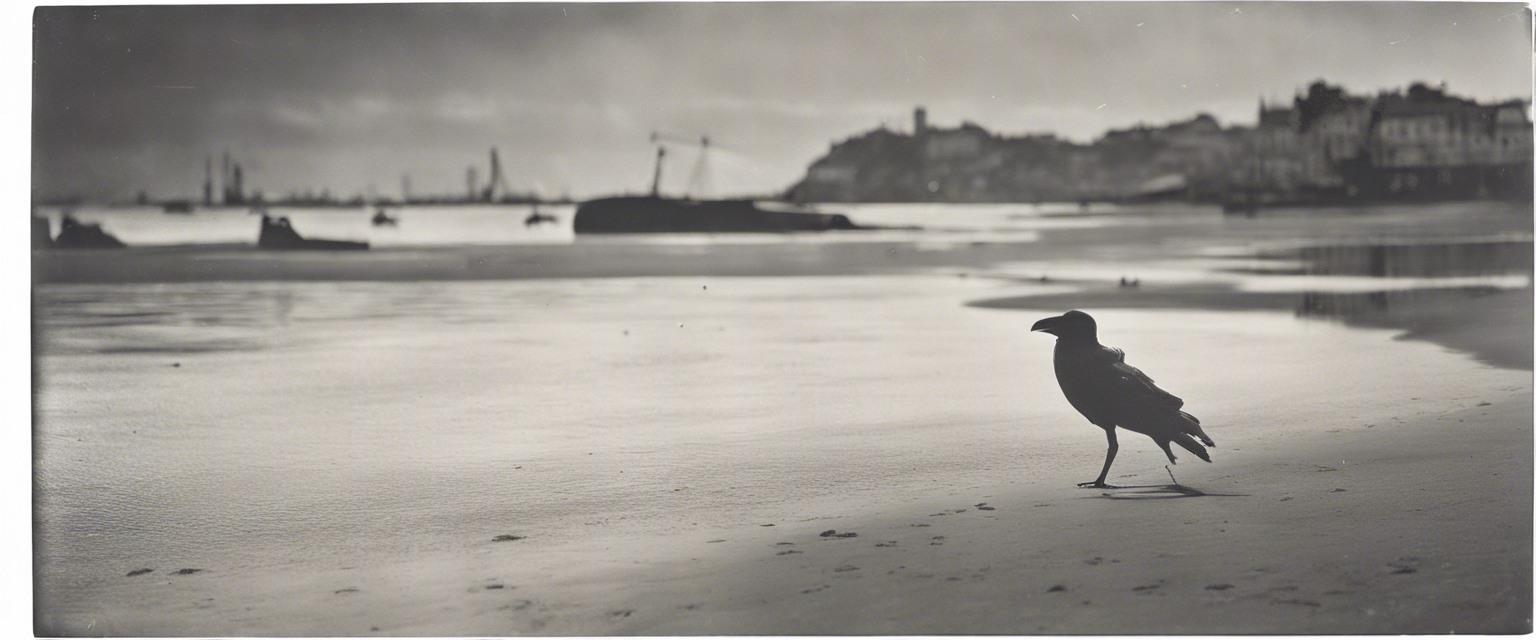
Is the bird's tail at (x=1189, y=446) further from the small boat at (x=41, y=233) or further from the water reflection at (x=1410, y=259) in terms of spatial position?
the small boat at (x=41, y=233)

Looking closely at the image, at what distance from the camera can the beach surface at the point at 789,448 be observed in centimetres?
402

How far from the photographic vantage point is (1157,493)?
433 cm

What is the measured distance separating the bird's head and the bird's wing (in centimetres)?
13

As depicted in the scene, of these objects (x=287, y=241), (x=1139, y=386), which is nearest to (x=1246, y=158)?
(x=1139, y=386)

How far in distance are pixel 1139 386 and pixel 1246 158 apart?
107cm

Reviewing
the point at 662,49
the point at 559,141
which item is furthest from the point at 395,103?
the point at 662,49

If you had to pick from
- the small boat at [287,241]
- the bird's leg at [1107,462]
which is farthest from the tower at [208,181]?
the bird's leg at [1107,462]

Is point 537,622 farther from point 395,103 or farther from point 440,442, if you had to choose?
point 395,103

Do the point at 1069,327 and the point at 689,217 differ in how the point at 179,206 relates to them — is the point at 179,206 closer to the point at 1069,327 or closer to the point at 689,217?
the point at 689,217

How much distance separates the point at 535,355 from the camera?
4.99 m

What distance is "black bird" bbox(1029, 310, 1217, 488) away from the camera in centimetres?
440

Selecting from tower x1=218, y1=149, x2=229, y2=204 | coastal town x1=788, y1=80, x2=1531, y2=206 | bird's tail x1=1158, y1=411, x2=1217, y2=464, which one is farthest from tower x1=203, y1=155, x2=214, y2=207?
bird's tail x1=1158, y1=411, x2=1217, y2=464

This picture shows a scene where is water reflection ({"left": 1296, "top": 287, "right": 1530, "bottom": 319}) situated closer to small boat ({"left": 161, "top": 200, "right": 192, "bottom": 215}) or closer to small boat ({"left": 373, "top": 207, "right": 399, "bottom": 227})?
small boat ({"left": 373, "top": 207, "right": 399, "bottom": 227})

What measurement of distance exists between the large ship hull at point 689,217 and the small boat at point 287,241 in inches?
32.9
